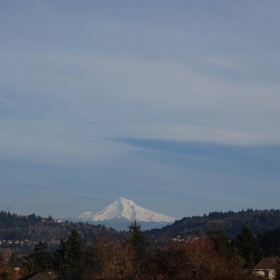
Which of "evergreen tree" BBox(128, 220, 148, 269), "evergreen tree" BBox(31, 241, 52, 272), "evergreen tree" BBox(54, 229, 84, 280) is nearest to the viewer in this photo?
"evergreen tree" BBox(54, 229, 84, 280)

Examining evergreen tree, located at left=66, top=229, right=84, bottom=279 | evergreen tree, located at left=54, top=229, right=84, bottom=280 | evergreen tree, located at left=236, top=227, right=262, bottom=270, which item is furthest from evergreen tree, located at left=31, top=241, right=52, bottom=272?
evergreen tree, located at left=236, top=227, right=262, bottom=270

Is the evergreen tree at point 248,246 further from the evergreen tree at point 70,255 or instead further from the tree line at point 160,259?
the evergreen tree at point 70,255

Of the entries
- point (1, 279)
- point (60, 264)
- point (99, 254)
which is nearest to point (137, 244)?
point (60, 264)

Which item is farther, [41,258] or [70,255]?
[70,255]

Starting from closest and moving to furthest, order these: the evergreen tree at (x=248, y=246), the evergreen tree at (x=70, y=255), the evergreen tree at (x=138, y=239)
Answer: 1. the evergreen tree at (x=248, y=246)
2. the evergreen tree at (x=70, y=255)
3. the evergreen tree at (x=138, y=239)

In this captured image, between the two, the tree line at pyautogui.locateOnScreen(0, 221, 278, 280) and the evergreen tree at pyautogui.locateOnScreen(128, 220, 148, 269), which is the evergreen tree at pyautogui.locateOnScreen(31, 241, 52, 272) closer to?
the tree line at pyautogui.locateOnScreen(0, 221, 278, 280)

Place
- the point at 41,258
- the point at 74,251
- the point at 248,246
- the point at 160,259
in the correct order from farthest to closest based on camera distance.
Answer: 1. the point at 74,251
2. the point at 41,258
3. the point at 248,246
4. the point at 160,259

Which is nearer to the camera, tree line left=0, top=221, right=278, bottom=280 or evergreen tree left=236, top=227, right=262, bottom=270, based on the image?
tree line left=0, top=221, right=278, bottom=280

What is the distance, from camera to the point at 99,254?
193 feet

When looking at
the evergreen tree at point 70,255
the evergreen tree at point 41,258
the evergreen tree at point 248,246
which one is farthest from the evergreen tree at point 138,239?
the evergreen tree at point 248,246

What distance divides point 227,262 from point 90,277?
12435mm

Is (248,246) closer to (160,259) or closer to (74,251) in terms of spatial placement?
(74,251)

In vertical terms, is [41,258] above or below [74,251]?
below

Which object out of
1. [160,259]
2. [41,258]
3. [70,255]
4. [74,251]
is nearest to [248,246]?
[74,251]
